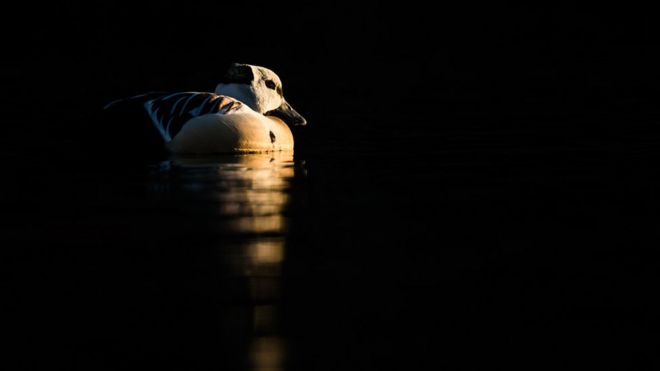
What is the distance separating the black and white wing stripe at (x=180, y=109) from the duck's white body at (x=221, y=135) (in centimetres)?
6

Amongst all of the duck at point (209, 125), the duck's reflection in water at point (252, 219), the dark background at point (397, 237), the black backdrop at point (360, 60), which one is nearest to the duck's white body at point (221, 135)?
the duck at point (209, 125)

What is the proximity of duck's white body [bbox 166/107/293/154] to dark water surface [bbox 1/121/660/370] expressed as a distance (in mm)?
987

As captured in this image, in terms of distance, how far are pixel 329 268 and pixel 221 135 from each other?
5.30 metres

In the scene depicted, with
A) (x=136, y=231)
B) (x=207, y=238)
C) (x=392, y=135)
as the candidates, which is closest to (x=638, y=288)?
(x=207, y=238)

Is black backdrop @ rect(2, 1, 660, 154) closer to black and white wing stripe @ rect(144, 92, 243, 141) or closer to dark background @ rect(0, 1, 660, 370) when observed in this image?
dark background @ rect(0, 1, 660, 370)

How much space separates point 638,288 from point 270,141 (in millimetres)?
6334

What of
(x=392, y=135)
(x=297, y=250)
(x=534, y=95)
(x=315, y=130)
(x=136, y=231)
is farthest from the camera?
(x=534, y=95)

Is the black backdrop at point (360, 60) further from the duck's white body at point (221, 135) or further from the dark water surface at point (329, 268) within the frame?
the dark water surface at point (329, 268)

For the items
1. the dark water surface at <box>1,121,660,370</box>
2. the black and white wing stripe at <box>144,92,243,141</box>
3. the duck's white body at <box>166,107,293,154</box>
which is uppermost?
the black and white wing stripe at <box>144,92,243,141</box>

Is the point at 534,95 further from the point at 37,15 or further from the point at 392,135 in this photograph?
the point at 37,15

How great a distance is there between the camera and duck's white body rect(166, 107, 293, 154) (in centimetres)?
1125

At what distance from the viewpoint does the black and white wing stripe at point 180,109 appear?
1134cm

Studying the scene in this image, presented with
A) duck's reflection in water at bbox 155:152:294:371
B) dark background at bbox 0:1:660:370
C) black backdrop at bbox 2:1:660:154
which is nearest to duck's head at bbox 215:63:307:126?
dark background at bbox 0:1:660:370

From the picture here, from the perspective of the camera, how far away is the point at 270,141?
11867mm
